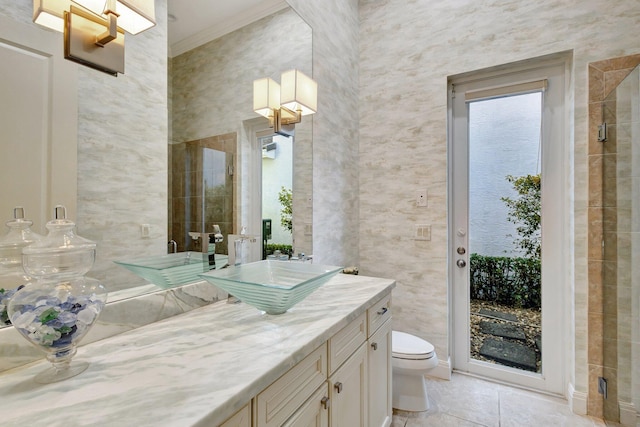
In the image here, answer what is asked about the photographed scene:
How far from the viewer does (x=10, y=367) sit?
727 millimetres

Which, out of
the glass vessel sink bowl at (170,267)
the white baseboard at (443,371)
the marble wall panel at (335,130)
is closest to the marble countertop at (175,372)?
the glass vessel sink bowl at (170,267)

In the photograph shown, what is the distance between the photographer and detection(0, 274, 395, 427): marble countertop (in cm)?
57

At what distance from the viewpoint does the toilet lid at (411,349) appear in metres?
1.84

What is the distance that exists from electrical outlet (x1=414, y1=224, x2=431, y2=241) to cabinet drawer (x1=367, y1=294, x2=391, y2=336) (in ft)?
2.95

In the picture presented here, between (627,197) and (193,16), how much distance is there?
7.88ft

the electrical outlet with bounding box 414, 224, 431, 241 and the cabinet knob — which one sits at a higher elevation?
the electrical outlet with bounding box 414, 224, 431, 241

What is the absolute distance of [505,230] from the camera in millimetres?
2258

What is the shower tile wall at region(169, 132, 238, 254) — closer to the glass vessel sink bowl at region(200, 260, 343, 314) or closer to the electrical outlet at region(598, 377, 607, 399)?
the glass vessel sink bowl at region(200, 260, 343, 314)

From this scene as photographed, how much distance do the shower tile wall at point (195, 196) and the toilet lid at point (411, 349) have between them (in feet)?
4.06

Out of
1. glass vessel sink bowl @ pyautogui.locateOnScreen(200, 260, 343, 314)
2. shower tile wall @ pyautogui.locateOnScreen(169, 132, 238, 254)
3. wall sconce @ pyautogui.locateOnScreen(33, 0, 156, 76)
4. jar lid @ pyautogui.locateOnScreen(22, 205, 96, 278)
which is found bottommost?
glass vessel sink bowl @ pyautogui.locateOnScreen(200, 260, 343, 314)

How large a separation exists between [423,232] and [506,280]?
69 centimetres

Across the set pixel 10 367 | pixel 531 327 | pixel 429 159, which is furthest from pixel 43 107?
pixel 531 327

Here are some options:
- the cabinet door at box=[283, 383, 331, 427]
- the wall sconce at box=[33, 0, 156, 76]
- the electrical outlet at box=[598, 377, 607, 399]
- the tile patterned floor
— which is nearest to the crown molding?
the wall sconce at box=[33, 0, 156, 76]

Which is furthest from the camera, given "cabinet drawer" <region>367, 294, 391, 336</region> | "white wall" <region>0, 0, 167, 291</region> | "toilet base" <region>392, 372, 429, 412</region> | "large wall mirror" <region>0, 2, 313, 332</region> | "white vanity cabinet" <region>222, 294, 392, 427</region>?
"toilet base" <region>392, 372, 429, 412</region>
